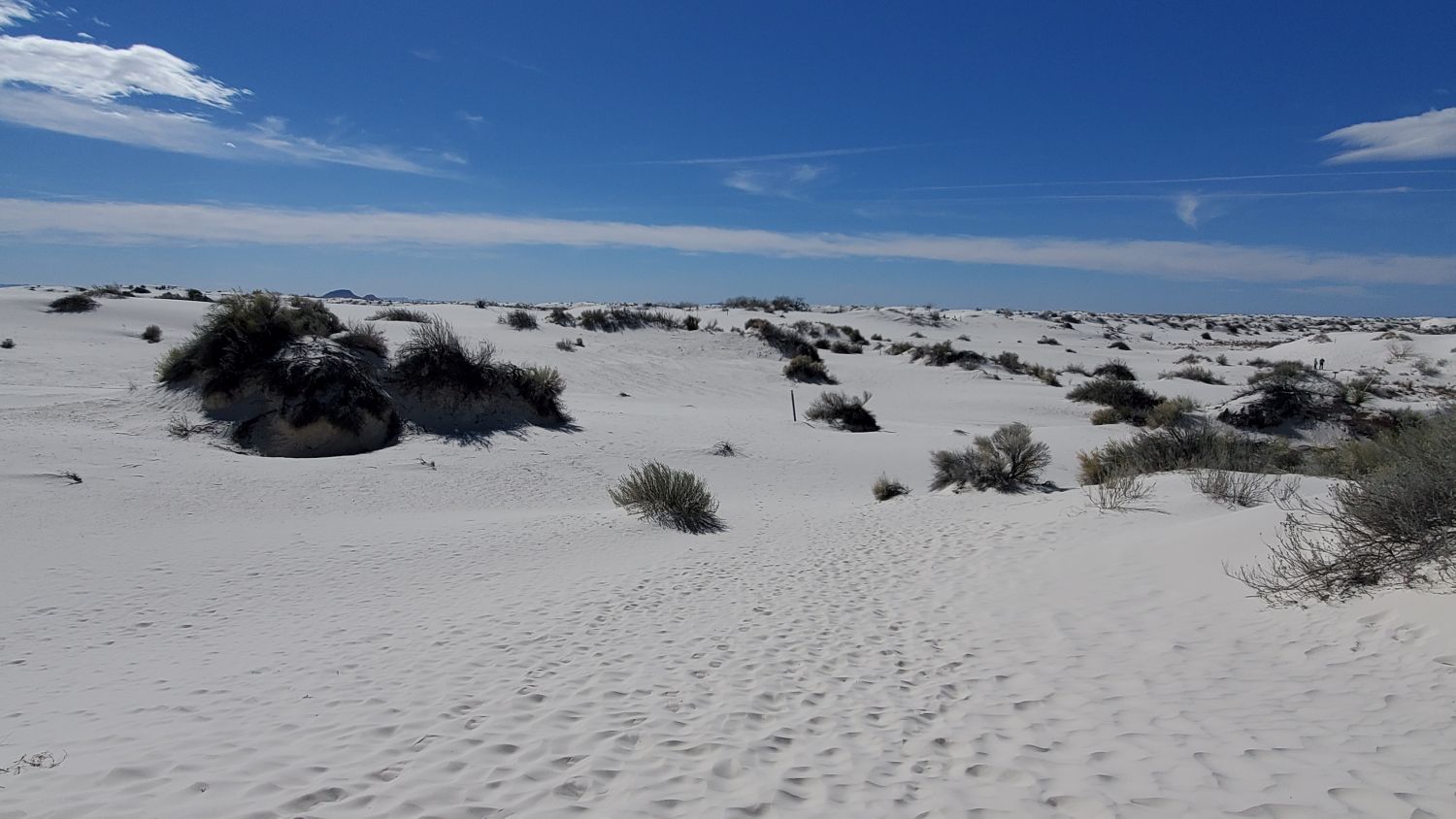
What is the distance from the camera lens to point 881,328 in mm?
49656

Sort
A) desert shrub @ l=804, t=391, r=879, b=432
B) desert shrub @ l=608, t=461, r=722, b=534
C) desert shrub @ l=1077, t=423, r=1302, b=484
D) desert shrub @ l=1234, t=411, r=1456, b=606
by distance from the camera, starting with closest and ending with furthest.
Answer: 1. desert shrub @ l=1234, t=411, r=1456, b=606
2. desert shrub @ l=608, t=461, r=722, b=534
3. desert shrub @ l=1077, t=423, r=1302, b=484
4. desert shrub @ l=804, t=391, r=879, b=432

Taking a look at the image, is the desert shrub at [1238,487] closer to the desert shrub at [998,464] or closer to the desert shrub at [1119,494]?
the desert shrub at [1119,494]

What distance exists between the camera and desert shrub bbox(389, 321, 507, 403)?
51.7ft

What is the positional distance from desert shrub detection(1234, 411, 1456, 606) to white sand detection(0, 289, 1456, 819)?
0.31 meters

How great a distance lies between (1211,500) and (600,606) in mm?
8131

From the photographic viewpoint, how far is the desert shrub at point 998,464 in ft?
43.0

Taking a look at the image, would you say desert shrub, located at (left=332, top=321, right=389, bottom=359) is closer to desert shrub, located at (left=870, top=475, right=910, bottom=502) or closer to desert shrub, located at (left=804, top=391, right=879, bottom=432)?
desert shrub, located at (left=804, top=391, right=879, bottom=432)

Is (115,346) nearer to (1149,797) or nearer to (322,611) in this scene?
(322,611)

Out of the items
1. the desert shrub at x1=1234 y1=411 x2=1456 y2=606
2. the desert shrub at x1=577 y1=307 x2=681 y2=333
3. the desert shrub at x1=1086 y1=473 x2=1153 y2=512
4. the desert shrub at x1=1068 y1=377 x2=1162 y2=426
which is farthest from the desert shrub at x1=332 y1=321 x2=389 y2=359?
the desert shrub at x1=1068 y1=377 x2=1162 y2=426

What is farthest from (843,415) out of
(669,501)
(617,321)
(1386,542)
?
(617,321)

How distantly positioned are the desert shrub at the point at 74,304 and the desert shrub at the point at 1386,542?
31.2 m

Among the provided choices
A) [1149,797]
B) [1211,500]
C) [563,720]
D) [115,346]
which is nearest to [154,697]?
[563,720]

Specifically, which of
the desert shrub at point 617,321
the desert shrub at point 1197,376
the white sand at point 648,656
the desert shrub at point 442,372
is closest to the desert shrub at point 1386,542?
the white sand at point 648,656

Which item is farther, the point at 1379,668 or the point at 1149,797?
the point at 1379,668
